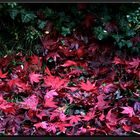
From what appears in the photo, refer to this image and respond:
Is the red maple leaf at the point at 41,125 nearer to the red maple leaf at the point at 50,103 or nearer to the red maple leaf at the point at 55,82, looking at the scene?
the red maple leaf at the point at 50,103

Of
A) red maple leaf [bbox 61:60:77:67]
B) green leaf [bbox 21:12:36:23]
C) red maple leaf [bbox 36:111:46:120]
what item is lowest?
red maple leaf [bbox 36:111:46:120]

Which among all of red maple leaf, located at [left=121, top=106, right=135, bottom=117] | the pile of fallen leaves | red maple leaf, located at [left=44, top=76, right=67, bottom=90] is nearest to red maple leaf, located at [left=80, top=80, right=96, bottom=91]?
the pile of fallen leaves

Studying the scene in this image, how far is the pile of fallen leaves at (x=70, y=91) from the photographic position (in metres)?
1.85

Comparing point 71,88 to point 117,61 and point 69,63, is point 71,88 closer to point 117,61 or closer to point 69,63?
point 69,63

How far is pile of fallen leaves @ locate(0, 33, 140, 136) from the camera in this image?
1854 millimetres

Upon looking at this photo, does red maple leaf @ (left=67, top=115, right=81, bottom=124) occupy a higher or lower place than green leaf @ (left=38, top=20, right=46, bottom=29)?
lower

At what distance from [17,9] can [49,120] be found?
2.20ft

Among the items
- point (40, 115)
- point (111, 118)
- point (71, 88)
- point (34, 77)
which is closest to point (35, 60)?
point (34, 77)

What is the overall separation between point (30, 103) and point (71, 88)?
0.81ft

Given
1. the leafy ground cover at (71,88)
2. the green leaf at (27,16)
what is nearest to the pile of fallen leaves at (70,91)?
the leafy ground cover at (71,88)

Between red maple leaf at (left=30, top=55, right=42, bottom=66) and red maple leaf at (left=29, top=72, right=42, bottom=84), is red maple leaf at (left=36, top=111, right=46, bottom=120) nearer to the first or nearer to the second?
red maple leaf at (left=29, top=72, right=42, bottom=84)

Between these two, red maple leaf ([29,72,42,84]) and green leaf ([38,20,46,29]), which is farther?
green leaf ([38,20,46,29])

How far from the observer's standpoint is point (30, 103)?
1.92 metres

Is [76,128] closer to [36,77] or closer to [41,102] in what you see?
[41,102]
